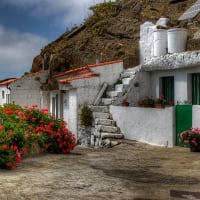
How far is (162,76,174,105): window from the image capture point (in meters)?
17.3

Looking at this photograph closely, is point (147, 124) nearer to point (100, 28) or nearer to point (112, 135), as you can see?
point (112, 135)

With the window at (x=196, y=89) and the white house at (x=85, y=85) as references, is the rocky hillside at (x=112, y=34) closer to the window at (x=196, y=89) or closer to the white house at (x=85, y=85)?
the white house at (x=85, y=85)

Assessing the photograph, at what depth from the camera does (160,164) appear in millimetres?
10773

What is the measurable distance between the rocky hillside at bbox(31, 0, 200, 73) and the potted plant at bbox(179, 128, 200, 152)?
27.5 feet

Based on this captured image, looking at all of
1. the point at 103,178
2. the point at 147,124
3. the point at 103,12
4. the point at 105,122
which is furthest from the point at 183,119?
the point at 103,12

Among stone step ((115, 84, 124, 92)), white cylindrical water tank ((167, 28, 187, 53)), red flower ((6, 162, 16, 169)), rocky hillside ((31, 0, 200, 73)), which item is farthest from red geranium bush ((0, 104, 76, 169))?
rocky hillside ((31, 0, 200, 73))

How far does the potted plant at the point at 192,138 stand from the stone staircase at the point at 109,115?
3.15 meters

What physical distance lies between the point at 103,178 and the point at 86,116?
10.4 metres

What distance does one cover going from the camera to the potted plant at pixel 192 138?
13.5m

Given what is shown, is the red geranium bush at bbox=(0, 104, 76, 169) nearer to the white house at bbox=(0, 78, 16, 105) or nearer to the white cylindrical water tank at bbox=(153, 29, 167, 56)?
the white cylindrical water tank at bbox=(153, 29, 167, 56)

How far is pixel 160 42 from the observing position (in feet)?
60.2

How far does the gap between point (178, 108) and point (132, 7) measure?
39.6 ft

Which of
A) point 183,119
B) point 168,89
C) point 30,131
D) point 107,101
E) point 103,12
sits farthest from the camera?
point 103,12

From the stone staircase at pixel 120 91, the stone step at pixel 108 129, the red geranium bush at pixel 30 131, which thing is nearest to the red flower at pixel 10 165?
the red geranium bush at pixel 30 131
